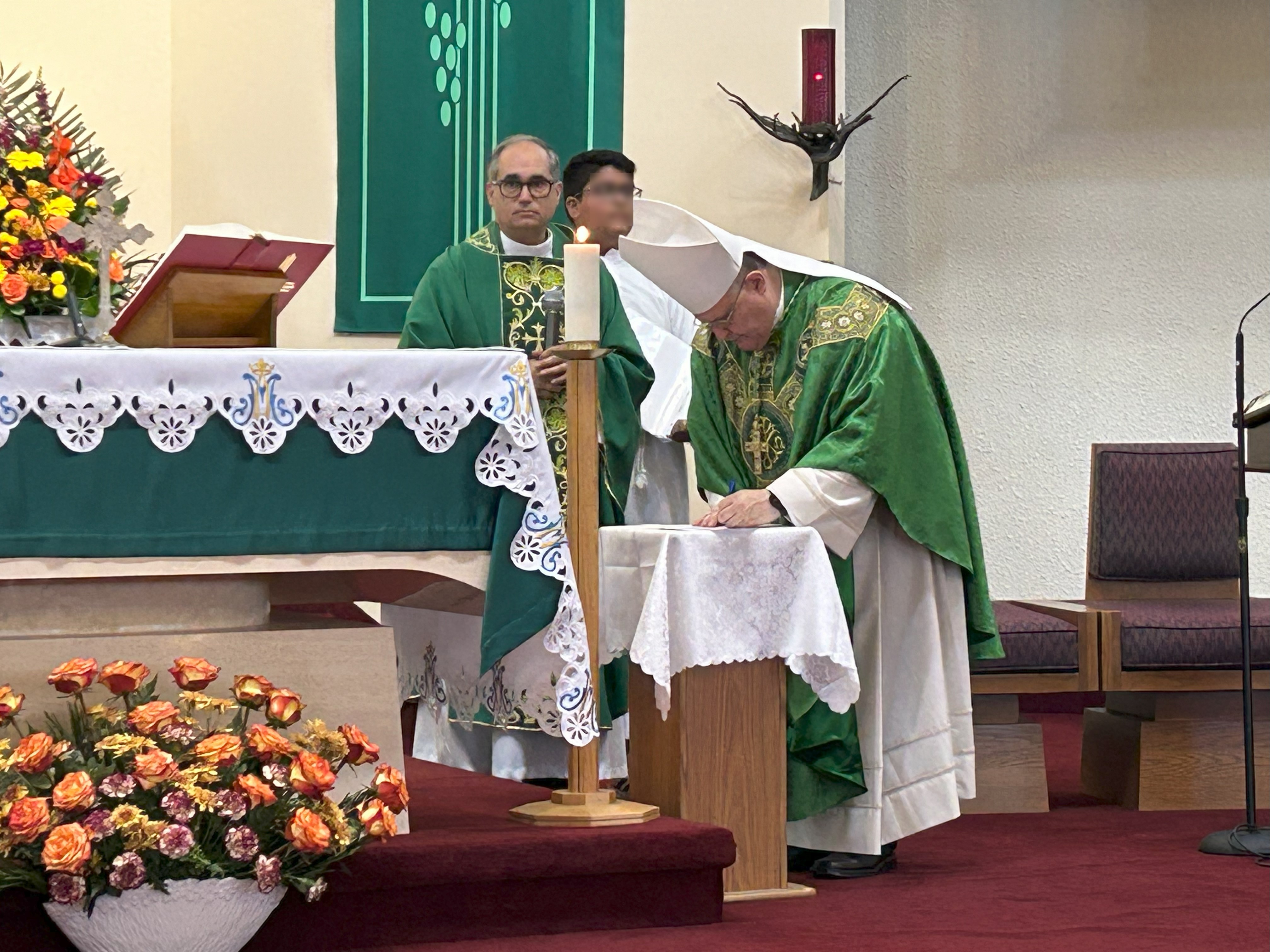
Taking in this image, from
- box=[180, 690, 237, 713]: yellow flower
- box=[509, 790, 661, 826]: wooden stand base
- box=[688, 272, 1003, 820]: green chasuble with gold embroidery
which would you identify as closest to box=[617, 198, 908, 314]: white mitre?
box=[688, 272, 1003, 820]: green chasuble with gold embroidery

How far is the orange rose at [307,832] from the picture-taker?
300 centimetres

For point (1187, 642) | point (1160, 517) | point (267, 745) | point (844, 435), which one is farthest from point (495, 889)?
point (1160, 517)

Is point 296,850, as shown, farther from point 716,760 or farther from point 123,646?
point 716,760

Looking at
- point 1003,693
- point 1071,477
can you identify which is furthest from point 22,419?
point 1071,477

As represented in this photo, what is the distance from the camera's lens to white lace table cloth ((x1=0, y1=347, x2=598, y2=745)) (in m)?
3.29

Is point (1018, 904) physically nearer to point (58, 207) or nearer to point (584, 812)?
point (584, 812)

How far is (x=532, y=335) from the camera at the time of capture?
5.38 metres

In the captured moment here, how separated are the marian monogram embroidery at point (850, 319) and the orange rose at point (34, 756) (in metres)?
2.21

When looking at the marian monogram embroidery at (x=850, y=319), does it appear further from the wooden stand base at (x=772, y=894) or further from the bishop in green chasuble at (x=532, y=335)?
the wooden stand base at (x=772, y=894)

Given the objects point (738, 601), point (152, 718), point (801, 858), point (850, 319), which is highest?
point (850, 319)

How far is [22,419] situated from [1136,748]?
362 centimetres

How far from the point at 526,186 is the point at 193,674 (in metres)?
2.49

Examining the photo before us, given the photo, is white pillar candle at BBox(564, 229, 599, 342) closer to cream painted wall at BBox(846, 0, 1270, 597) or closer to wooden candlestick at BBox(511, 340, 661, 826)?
wooden candlestick at BBox(511, 340, 661, 826)

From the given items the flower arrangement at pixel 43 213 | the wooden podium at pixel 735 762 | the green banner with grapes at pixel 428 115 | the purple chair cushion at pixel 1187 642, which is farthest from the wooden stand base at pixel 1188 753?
the flower arrangement at pixel 43 213
